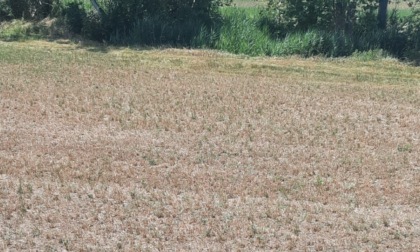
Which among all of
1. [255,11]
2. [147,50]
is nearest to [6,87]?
[147,50]

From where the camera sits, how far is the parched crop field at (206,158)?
24.5 ft

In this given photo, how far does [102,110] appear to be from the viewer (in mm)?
11953

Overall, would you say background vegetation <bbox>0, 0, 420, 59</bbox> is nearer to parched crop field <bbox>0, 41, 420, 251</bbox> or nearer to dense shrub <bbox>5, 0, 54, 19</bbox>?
dense shrub <bbox>5, 0, 54, 19</bbox>

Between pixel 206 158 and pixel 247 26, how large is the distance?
986 cm

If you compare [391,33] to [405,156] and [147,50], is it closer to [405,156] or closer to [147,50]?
[147,50]

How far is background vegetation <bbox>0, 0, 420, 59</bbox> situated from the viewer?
714 inches

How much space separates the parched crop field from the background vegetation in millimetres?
2403

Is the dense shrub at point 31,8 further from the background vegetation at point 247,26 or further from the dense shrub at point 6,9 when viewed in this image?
the background vegetation at point 247,26

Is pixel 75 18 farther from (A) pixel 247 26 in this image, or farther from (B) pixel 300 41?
(B) pixel 300 41

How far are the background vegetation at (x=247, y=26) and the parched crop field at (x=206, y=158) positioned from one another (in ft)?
7.88

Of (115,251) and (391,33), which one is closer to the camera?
(115,251)

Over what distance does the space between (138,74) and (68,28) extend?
18.5ft

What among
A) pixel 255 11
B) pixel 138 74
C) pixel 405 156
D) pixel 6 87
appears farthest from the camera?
pixel 255 11

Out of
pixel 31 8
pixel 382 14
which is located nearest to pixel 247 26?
pixel 382 14
